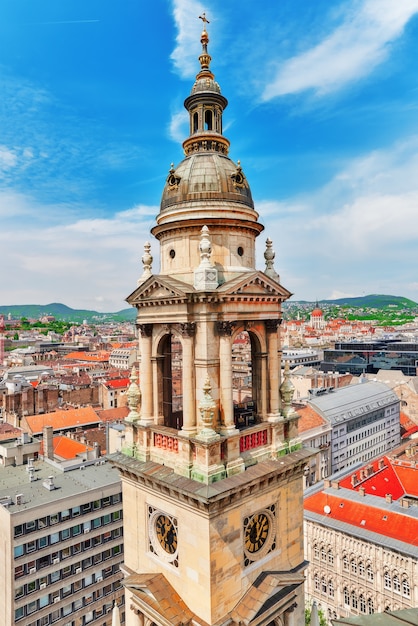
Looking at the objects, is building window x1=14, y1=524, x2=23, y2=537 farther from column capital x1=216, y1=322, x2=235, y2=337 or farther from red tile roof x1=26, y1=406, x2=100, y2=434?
red tile roof x1=26, y1=406, x2=100, y2=434

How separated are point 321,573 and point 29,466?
33.9 meters

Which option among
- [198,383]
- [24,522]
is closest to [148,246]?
[198,383]

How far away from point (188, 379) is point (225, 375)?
1.33 m

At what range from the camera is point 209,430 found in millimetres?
14031

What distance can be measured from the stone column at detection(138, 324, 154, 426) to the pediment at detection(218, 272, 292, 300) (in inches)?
159

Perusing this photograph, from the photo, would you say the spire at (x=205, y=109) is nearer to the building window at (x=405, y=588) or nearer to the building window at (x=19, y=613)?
the building window at (x=405, y=588)

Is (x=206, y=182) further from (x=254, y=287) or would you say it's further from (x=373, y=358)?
(x=373, y=358)

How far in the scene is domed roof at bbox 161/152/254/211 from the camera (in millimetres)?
16219

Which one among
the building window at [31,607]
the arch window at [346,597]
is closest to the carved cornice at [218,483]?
A: the building window at [31,607]

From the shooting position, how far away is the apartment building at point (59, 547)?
1503 inches

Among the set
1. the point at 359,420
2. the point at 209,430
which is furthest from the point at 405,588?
the point at 359,420

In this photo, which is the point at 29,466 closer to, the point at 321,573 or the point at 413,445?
the point at 321,573

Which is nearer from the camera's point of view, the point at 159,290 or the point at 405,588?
the point at 159,290

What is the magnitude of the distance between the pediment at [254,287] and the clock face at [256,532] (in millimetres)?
8181
